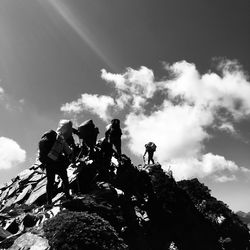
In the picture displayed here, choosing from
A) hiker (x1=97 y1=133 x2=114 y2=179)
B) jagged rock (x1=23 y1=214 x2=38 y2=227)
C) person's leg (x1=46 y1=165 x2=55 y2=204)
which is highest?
hiker (x1=97 y1=133 x2=114 y2=179)

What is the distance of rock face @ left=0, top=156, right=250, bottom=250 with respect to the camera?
29.0ft

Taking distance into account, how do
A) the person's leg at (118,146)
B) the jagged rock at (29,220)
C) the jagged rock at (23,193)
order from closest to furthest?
the jagged rock at (29,220), the jagged rock at (23,193), the person's leg at (118,146)

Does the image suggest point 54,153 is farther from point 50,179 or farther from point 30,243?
point 30,243

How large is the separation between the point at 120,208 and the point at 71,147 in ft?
24.1

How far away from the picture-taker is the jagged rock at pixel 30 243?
6.09 m

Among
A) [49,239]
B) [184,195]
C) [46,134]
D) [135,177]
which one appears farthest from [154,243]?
[49,239]

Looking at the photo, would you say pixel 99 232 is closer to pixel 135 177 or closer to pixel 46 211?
pixel 46 211

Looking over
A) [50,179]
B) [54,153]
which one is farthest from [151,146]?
[54,153]

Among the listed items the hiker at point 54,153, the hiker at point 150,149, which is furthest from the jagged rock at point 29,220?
the hiker at point 150,149

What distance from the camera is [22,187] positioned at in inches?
637

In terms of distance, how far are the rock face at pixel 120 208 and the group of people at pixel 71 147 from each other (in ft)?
2.79

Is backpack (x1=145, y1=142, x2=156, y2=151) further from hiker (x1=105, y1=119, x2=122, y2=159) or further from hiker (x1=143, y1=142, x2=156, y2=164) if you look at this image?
hiker (x1=105, y1=119, x2=122, y2=159)

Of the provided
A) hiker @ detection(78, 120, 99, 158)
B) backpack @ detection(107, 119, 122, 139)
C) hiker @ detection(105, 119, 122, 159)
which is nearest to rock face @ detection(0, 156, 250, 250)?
Result: hiker @ detection(105, 119, 122, 159)

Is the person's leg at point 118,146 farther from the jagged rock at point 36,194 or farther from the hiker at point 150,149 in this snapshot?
the hiker at point 150,149
